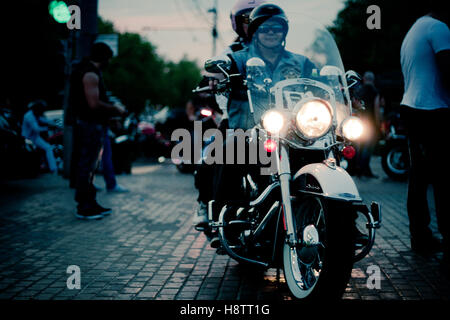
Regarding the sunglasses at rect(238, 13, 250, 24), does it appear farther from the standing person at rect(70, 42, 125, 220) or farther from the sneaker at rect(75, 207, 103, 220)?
the sneaker at rect(75, 207, 103, 220)

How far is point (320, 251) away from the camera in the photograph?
292cm

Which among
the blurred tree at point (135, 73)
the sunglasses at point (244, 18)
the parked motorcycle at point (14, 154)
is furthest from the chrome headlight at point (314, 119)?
the blurred tree at point (135, 73)

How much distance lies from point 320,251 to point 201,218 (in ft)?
4.91

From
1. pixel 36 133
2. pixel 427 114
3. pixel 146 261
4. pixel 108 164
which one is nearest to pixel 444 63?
pixel 427 114

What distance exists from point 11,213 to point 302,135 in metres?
4.76

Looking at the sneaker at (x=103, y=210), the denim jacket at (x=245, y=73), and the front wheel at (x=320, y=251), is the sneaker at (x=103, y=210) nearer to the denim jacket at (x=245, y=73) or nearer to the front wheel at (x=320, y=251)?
the denim jacket at (x=245, y=73)

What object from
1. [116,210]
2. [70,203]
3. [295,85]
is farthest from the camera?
[70,203]

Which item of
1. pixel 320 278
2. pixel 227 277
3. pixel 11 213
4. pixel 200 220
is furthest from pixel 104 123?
pixel 320 278

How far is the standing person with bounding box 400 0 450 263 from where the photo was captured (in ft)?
12.9

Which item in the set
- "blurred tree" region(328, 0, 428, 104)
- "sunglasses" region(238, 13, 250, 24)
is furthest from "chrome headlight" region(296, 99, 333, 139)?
"blurred tree" region(328, 0, 428, 104)

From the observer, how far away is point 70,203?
23.1 ft

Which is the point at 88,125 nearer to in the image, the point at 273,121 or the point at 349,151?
the point at 273,121

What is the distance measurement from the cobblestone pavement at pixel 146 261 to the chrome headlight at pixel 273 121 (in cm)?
110

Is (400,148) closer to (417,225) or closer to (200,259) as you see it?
(417,225)
